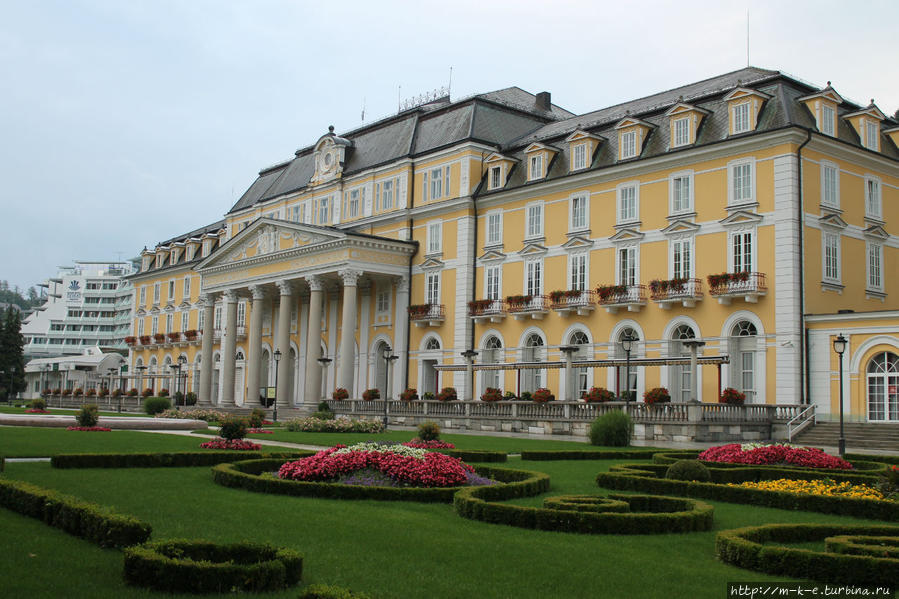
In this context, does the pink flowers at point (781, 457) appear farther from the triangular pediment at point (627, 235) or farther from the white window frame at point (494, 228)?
the white window frame at point (494, 228)

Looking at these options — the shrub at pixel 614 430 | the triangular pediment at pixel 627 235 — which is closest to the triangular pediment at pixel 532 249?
the triangular pediment at pixel 627 235

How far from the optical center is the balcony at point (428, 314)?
49.9 metres

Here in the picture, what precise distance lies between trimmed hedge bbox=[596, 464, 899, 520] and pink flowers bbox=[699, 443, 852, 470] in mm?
1609

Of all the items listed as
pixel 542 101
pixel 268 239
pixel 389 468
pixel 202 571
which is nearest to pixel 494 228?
pixel 542 101

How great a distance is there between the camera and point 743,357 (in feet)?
119

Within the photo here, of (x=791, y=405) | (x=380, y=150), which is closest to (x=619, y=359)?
(x=791, y=405)

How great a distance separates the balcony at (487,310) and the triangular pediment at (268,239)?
8.64 m

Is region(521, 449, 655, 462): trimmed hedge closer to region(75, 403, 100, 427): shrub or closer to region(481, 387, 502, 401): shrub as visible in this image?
region(75, 403, 100, 427): shrub

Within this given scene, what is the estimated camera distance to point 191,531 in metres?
10.6

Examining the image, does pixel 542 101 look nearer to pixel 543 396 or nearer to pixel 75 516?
pixel 543 396

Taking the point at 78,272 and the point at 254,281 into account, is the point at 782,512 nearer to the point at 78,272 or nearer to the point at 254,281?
the point at 254,281

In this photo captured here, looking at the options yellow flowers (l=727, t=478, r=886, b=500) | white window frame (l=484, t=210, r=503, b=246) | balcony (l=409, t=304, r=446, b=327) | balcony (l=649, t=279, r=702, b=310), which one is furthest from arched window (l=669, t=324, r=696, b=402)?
yellow flowers (l=727, t=478, r=886, b=500)

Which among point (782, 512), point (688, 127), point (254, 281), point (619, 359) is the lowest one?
point (782, 512)

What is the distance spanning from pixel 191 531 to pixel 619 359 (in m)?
32.4
